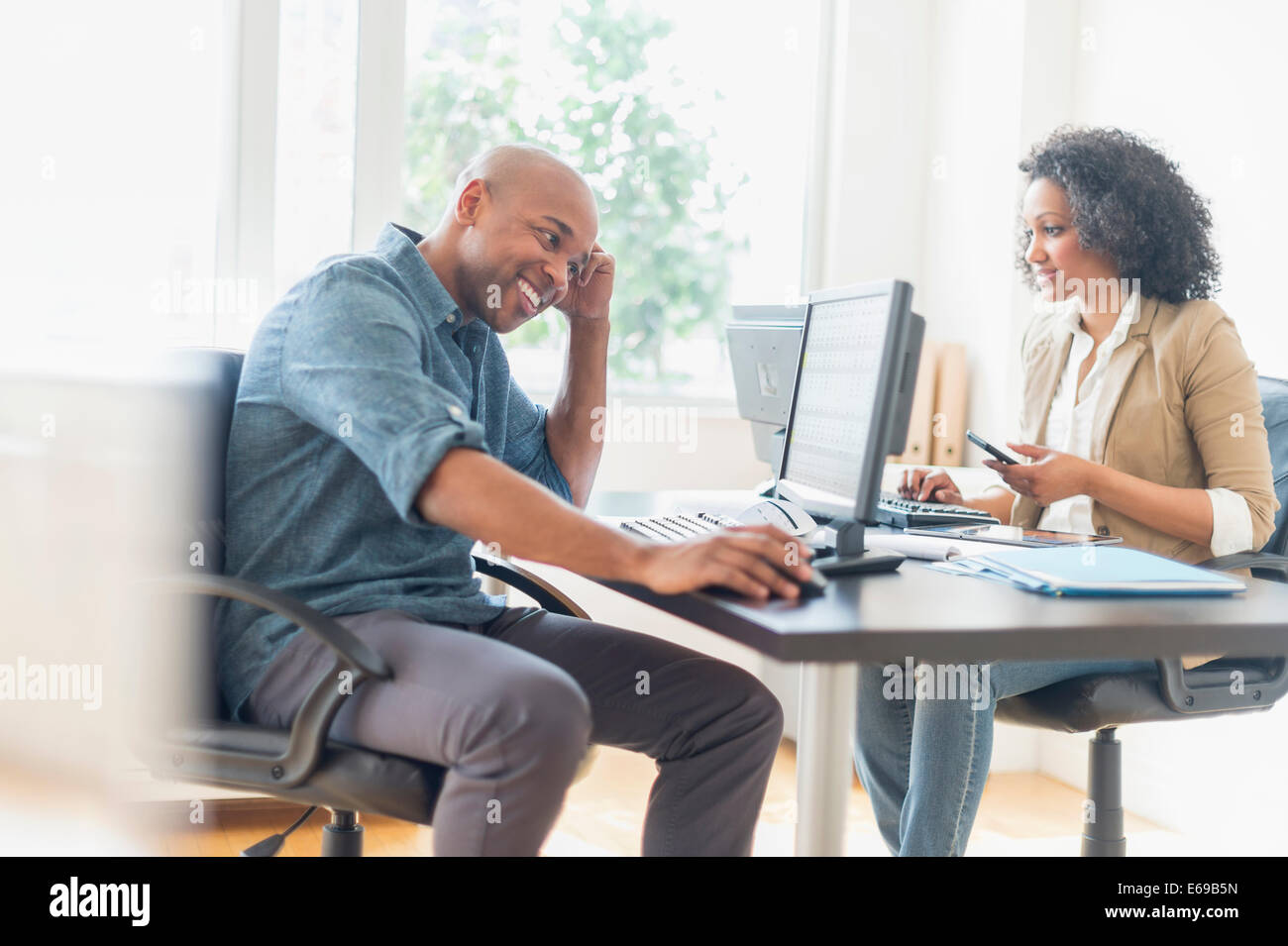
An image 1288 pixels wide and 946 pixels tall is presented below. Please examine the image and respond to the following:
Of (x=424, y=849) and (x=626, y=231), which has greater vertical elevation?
(x=626, y=231)

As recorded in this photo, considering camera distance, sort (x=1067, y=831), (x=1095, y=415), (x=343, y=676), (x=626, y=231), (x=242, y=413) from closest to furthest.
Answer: (x=343, y=676) < (x=242, y=413) < (x=1095, y=415) < (x=1067, y=831) < (x=626, y=231)

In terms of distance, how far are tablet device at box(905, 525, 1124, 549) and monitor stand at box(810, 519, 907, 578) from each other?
0.32m

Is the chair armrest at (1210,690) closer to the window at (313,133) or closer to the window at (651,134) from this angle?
the window at (651,134)

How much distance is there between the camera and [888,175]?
3.75 meters

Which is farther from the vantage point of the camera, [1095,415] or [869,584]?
[1095,415]

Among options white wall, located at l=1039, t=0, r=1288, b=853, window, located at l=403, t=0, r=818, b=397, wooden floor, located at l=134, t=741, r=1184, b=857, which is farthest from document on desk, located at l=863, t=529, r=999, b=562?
window, located at l=403, t=0, r=818, b=397

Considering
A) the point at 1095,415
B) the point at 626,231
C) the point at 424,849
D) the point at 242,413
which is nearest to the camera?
the point at 242,413

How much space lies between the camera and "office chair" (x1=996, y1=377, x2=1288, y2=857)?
1855 mm

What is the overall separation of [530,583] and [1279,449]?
1.34 metres

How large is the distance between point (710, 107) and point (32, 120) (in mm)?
1906

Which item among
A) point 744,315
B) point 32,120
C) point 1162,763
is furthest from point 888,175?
point 32,120

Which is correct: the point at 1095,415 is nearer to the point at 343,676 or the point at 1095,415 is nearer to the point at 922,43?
the point at 343,676

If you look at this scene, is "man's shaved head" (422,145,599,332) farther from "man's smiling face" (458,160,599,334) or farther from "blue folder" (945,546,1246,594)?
"blue folder" (945,546,1246,594)

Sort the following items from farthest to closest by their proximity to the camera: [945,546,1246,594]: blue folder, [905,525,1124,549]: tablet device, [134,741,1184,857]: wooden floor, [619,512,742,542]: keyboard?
[134,741,1184,857]: wooden floor → [905,525,1124,549]: tablet device → [619,512,742,542]: keyboard → [945,546,1246,594]: blue folder
